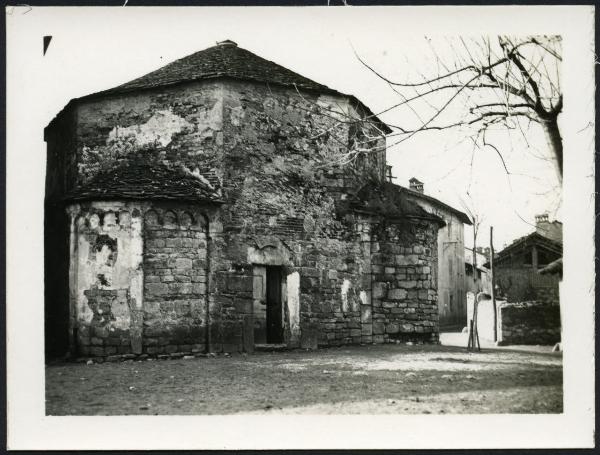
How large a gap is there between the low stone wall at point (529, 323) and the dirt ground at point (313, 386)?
0.24 m

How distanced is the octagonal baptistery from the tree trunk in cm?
293

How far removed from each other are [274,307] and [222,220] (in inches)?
92.4

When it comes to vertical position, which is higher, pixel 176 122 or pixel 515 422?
pixel 176 122

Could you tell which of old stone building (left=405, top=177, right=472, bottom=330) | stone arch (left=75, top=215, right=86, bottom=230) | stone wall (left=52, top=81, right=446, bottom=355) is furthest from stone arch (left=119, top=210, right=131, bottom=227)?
old stone building (left=405, top=177, right=472, bottom=330)

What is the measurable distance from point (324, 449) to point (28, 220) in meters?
3.98

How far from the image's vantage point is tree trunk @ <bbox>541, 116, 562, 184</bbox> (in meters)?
6.80

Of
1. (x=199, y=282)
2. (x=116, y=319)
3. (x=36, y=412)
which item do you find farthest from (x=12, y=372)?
(x=199, y=282)

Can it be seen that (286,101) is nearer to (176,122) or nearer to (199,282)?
(176,122)

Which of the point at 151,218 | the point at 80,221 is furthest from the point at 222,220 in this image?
the point at 80,221

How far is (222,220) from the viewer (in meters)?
10.8

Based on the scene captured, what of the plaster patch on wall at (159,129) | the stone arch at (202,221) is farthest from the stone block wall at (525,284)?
the plaster patch on wall at (159,129)

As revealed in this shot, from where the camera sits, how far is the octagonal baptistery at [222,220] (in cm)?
989

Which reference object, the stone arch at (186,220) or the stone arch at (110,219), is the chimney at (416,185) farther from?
the stone arch at (110,219)

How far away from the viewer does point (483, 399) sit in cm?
717
